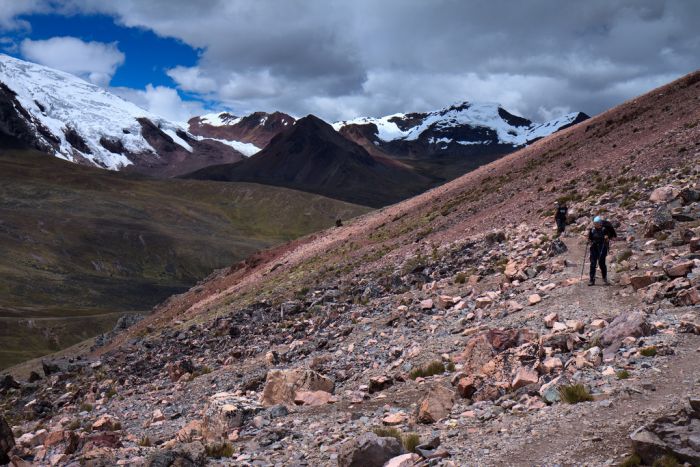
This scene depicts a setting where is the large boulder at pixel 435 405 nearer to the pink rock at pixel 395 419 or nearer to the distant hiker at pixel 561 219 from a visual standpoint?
the pink rock at pixel 395 419

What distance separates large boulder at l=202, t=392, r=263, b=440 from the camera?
14.2m

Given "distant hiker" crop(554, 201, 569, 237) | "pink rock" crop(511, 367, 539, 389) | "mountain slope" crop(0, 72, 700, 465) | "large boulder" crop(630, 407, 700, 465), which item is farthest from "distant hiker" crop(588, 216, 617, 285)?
"large boulder" crop(630, 407, 700, 465)

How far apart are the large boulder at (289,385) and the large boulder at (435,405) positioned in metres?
4.70

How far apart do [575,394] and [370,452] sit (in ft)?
12.6

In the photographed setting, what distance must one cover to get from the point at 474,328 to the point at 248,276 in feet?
113

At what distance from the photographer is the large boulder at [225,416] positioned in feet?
46.6

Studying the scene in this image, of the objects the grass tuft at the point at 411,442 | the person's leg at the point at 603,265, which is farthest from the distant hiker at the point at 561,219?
the grass tuft at the point at 411,442

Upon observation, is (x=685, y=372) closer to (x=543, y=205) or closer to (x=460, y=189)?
(x=543, y=205)

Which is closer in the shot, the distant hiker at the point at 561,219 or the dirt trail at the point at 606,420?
the dirt trail at the point at 606,420

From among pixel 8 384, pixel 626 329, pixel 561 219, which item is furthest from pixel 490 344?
pixel 8 384

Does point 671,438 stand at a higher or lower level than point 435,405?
higher

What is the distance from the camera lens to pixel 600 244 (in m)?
18.7

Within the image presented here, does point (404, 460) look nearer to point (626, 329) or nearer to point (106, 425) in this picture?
point (626, 329)

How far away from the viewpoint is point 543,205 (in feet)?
104
